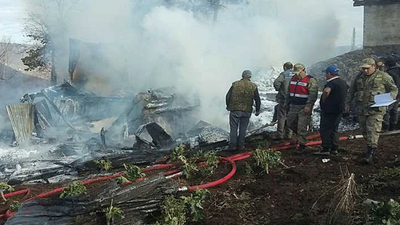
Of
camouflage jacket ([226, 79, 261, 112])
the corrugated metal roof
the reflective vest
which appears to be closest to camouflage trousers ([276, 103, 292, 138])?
camouflage jacket ([226, 79, 261, 112])

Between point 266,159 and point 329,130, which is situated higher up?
point 329,130

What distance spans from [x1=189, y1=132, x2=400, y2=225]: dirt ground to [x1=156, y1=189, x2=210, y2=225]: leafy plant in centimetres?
14

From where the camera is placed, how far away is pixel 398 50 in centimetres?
2236

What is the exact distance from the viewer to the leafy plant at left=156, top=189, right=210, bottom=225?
155 inches

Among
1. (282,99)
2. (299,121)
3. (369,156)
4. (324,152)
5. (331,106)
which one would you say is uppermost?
(331,106)

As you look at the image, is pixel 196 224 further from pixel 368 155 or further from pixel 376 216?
pixel 368 155

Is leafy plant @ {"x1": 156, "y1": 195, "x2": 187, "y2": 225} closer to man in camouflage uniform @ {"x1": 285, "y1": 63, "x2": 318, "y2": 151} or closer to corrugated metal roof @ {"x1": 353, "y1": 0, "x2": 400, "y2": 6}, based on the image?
man in camouflage uniform @ {"x1": 285, "y1": 63, "x2": 318, "y2": 151}

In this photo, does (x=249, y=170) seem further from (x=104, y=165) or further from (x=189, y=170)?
(x=104, y=165)

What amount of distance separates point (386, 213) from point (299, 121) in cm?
380

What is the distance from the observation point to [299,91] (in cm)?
691

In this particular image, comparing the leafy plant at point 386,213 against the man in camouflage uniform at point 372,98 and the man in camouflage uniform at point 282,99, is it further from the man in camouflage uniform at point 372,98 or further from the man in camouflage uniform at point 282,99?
the man in camouflage uniform at point 282,99

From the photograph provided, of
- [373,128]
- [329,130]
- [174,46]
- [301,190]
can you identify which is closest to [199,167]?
[301,190]

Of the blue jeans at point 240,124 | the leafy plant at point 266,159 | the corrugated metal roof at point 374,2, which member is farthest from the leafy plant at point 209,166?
the corrugated metal roof at point 374,2

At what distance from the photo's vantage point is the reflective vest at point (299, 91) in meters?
6.87
